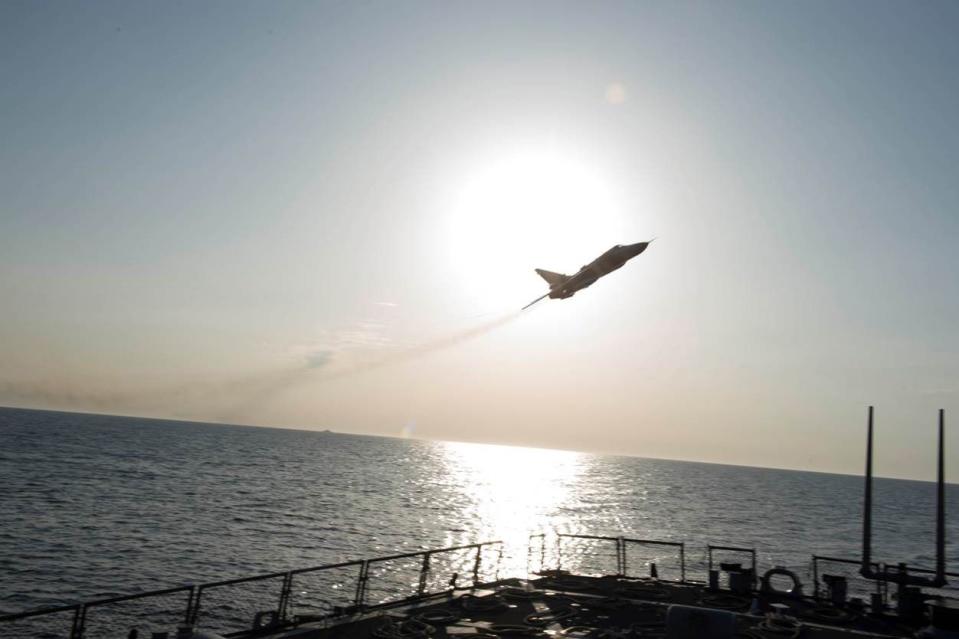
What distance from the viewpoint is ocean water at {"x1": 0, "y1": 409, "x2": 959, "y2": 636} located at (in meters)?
49.5

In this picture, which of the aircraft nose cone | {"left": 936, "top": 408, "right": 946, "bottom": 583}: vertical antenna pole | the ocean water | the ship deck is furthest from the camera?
the ocean water

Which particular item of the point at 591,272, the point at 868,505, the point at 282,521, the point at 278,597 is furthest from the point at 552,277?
the point at 282,521

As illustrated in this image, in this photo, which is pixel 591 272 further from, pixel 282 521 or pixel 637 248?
pixel 282 521

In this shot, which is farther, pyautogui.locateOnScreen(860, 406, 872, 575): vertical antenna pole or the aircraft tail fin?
the aircraft tail fin

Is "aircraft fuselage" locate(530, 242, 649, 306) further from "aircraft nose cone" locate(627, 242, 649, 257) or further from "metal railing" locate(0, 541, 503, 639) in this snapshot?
"metal railing" locate(0, 541, 503, 639)

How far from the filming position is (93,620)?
36.0 m

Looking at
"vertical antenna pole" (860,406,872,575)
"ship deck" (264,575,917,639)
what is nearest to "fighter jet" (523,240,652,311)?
"vertical antenna pole" (860,406,872,575)

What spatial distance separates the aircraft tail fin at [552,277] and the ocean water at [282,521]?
55.2 ft

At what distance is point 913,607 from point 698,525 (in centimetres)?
8801

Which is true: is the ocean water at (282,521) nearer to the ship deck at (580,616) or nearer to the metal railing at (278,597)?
the metal railing at (278,597)

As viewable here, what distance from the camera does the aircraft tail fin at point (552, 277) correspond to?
4275cm

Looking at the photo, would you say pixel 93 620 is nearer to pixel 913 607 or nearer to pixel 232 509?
pixel 913 607

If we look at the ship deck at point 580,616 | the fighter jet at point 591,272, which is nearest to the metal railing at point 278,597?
the ship deck at point 580,616

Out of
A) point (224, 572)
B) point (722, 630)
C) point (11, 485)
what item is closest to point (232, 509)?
point (11, 485)
